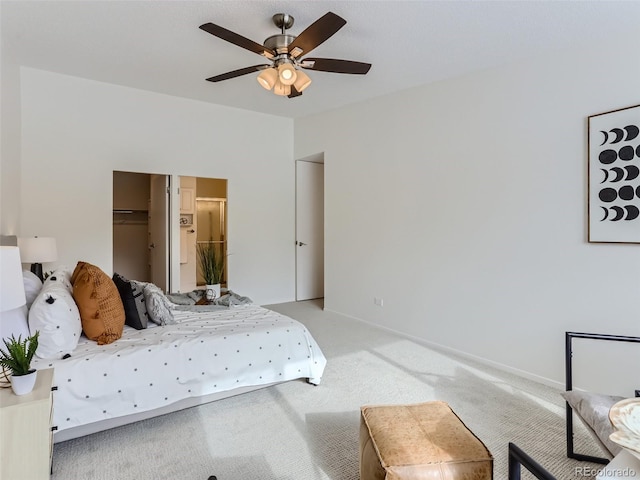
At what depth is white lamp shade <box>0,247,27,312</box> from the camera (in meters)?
1.41

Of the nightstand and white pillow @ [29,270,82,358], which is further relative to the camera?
A: white pillow @ [29,270,82,358]

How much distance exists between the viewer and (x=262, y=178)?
551 cm

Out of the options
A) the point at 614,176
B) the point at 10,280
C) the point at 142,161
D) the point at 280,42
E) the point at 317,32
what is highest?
the point at 280,42

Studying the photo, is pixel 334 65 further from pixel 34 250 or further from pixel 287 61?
pixel 34 250

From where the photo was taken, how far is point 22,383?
149cm

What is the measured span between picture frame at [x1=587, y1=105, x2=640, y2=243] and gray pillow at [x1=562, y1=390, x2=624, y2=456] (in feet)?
4.58

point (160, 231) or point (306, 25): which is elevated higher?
point (306, 25)

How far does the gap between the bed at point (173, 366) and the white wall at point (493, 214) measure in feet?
5.45

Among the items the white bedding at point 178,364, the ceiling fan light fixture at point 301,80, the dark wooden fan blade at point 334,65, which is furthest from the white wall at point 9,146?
the dark wooden fan blade at point 334,65

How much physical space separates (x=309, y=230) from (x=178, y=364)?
3904mm

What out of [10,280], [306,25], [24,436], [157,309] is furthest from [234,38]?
[24,436]

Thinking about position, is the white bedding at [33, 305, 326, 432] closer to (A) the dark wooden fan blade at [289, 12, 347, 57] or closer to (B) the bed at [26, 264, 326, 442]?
(B) the bed at [26, 264, 326, 442]

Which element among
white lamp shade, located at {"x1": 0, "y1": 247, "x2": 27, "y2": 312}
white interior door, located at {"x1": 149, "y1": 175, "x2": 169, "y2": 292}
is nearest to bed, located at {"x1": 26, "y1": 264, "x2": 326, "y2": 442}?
white lamp shade, located at {"x1": 0, "y1": 247, "x2": 27, "y2": 312}

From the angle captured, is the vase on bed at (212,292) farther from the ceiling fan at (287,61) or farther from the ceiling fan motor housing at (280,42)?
the ceiling fan motor housing at (280,42)
